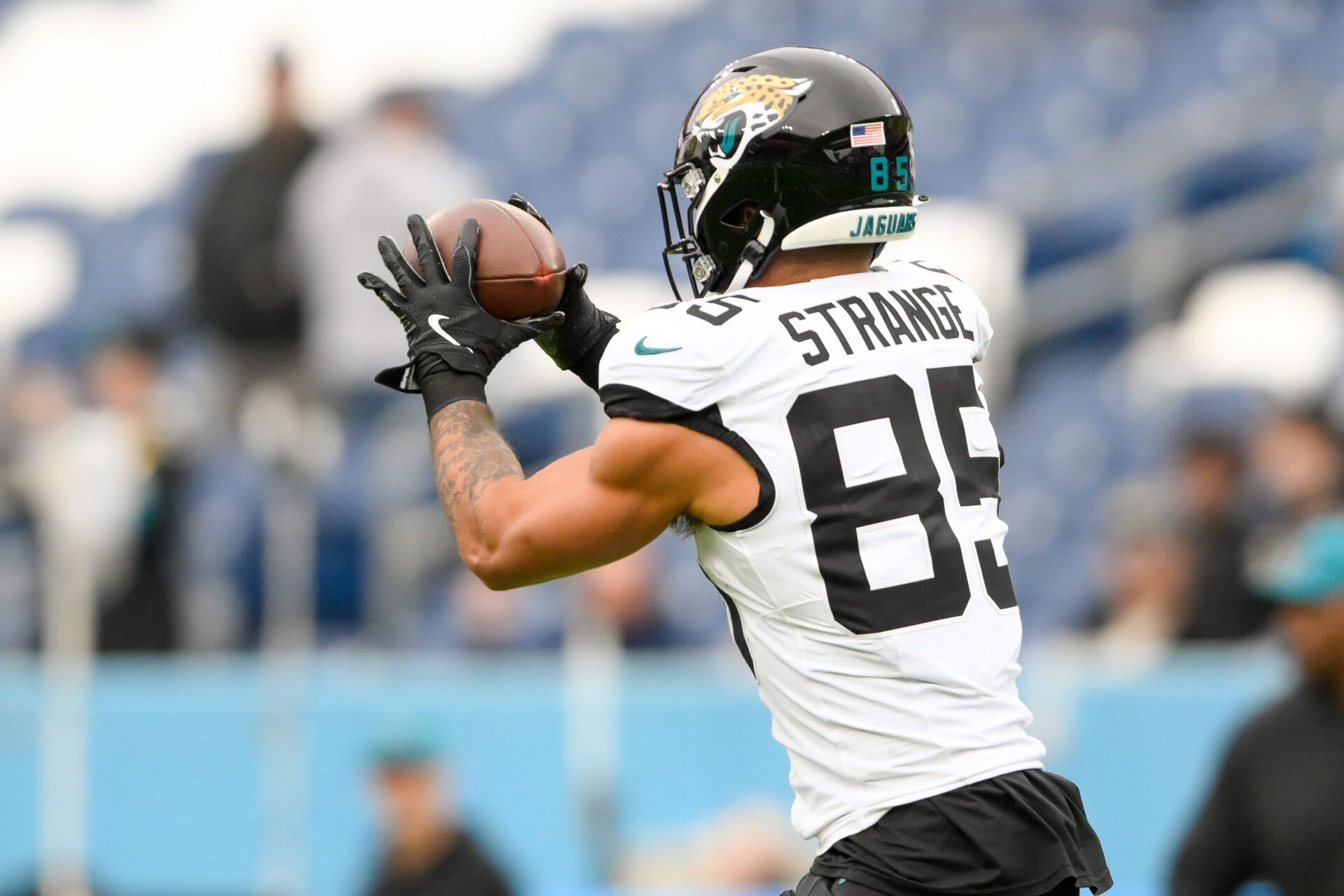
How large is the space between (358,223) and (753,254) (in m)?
4.28

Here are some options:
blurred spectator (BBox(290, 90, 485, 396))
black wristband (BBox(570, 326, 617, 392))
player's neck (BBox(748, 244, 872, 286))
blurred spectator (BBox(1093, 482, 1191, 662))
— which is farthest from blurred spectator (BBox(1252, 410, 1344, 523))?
player's neck (BBox(748, 244, 872, 286))

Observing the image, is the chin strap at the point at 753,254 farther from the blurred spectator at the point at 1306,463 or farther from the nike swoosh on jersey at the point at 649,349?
the blurred spectator at the point at 1306,463

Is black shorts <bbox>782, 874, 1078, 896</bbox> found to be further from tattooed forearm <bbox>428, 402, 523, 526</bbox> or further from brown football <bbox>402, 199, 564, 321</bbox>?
brown football <bbox>402, 199, 564, 321</bbox>

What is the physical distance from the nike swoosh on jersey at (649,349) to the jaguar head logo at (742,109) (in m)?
0.39

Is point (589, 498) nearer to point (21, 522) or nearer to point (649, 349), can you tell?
point (649, 349)

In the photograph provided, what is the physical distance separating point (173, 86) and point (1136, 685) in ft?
33.9

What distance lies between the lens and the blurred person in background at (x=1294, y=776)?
4.59m

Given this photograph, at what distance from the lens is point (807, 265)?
125 inches

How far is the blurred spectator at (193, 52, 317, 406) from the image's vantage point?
7.40 meters

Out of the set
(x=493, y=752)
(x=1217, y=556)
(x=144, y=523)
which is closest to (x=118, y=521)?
(x=144, y=523)

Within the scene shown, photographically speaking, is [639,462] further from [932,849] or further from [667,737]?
[667,737]

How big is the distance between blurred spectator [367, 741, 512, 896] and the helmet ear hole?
3.77 meters

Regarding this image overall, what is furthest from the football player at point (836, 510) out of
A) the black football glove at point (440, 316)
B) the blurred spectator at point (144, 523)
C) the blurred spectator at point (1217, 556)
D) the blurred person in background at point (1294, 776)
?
the blurred spectator at point (144, 523)

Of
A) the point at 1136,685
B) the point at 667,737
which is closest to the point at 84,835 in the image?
the point at 667,737
